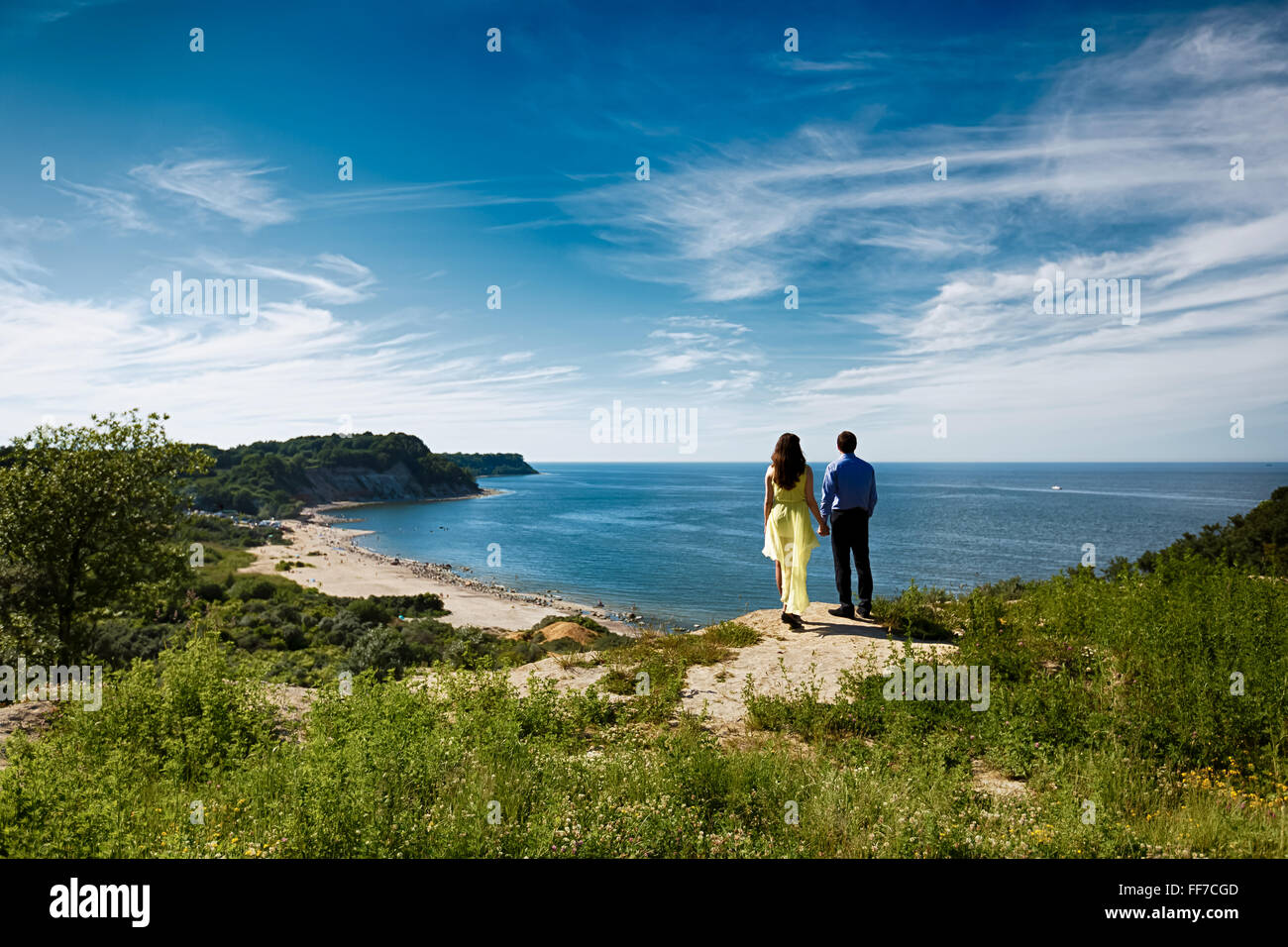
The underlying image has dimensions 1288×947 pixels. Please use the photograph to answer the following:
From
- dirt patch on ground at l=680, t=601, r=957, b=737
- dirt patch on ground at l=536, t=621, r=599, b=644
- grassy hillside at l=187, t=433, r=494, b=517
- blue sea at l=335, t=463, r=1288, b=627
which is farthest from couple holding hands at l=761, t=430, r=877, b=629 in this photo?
grassy hillside at l=187, t=433, r=494, b=517

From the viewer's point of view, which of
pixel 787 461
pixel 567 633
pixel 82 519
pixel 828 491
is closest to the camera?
pixel 787 461

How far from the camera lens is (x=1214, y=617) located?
18.9ft

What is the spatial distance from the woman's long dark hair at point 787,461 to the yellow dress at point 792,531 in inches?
→ 4.4

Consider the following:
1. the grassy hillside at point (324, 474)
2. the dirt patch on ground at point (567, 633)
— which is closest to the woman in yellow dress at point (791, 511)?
the dirt patch on ground at point (567, 633)

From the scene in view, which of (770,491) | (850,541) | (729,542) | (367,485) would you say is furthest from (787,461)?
(367,485)

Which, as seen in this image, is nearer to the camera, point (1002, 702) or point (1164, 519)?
point (1002, 702)

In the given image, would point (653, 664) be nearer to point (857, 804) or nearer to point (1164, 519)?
point (857, 804)

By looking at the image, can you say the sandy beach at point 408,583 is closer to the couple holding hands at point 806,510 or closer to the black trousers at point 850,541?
the black trousers at point 850,541

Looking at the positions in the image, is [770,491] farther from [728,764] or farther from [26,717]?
[26,717]

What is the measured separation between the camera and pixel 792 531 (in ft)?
31.0

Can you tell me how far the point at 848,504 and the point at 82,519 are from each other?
15.4 meters

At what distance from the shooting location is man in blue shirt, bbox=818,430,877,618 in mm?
9438
